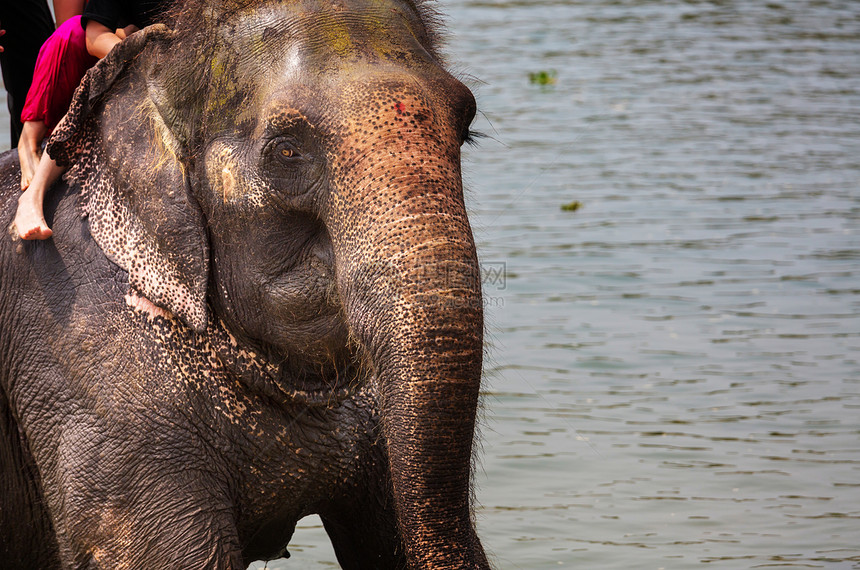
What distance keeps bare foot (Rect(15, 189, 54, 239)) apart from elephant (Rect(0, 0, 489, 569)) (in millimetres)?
56

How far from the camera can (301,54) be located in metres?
2.66

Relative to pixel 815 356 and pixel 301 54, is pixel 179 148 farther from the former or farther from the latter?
pixel 815 356

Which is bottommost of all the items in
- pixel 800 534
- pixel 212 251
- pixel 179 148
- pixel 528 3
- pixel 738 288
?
pixel 528 3

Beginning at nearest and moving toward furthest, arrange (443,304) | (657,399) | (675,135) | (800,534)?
1. (443,304)
2. (800,534)
3. (657,399)
4. (675,135)

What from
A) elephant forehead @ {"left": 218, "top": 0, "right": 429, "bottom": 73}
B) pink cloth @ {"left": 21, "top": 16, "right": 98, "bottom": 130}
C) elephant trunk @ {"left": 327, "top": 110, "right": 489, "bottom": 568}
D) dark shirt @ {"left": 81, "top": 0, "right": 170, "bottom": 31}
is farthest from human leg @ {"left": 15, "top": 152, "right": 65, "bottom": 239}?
elephant trunk @ {"left": 327, "top": 110, "right": 489, "bottom": 568}

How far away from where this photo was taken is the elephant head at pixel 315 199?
2.36 m

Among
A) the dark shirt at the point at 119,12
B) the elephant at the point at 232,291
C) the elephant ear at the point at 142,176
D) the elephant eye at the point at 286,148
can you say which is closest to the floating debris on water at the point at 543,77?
the dark shirt at the point at 119,12

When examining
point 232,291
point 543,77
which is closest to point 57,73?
point 232,291

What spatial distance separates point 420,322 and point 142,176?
2.76ft

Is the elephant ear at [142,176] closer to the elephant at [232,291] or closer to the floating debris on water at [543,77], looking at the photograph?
the elephant at [232,291]

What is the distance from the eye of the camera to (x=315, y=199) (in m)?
2.62

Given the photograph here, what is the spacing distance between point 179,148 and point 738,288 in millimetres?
5292

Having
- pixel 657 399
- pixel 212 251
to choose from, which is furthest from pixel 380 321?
pixel 657 399

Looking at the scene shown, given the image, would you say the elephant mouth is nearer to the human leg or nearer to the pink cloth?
the human leg
